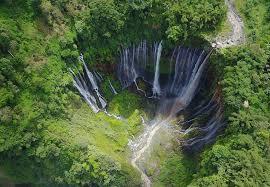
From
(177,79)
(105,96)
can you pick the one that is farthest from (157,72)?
(105,96)

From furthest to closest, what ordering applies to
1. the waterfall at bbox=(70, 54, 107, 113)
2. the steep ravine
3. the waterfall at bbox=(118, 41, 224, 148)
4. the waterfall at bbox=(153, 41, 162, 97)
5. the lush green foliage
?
the waterfall at bbox=(153, 41, 162, 97), the waterfall at bbox=(70, 54, 107, 113), the waterfall at bbox=(118, 41, 224, 148), the steep ravine, the lush green foliage

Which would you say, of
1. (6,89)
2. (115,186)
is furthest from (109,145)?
(6,89)

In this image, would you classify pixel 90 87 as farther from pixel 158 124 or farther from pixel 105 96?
pixel 158 124

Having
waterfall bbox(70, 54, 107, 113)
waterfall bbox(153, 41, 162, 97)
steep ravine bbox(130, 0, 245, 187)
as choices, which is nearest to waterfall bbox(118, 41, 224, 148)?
waterfall bbox(153, 41, 162, 97)

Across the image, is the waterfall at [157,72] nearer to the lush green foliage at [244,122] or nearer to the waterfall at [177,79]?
the waterfall at [177,79]

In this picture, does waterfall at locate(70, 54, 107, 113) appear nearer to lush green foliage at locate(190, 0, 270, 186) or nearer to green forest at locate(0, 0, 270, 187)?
green forest at locate(0, 0, 270, 187)

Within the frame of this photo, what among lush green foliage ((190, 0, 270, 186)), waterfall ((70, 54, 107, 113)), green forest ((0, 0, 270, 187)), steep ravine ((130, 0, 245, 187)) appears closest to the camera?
lush green foliage ((190, 0, 270, 186))

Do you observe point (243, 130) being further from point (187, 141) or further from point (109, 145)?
point (109, 145)

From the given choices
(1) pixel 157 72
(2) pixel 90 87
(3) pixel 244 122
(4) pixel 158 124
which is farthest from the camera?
(1) pixel 157 72
